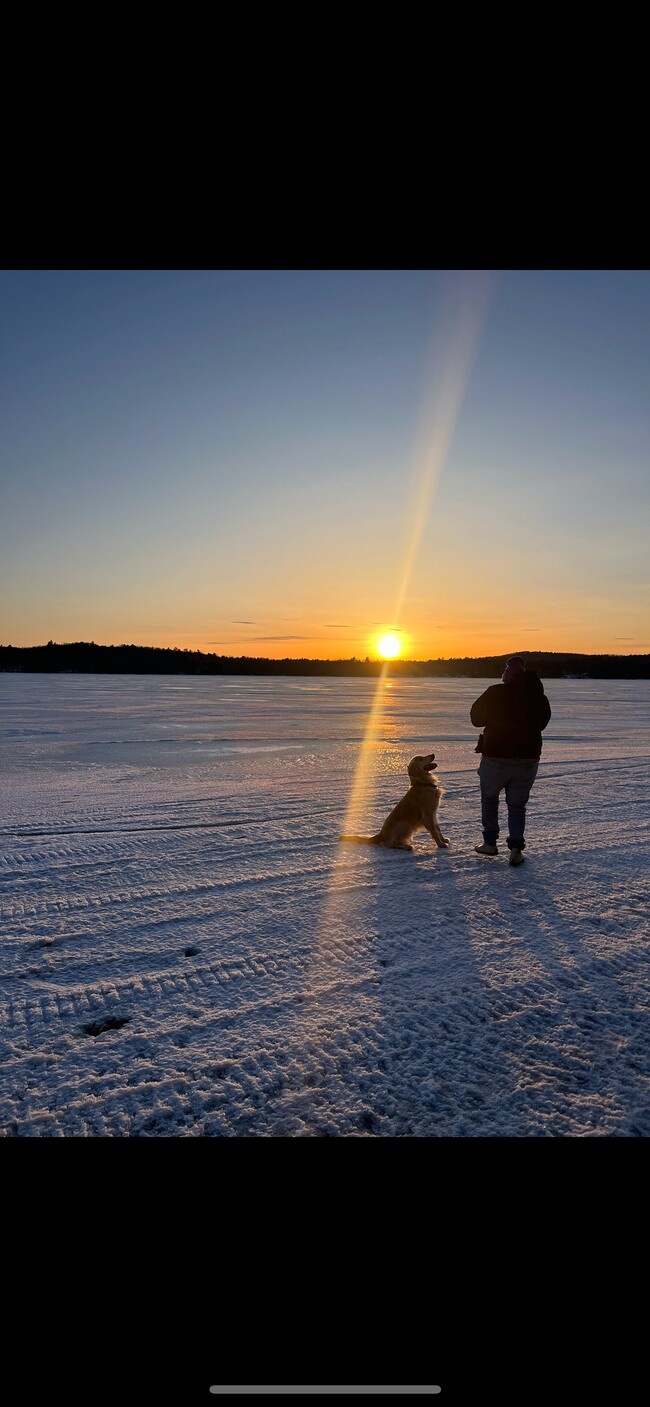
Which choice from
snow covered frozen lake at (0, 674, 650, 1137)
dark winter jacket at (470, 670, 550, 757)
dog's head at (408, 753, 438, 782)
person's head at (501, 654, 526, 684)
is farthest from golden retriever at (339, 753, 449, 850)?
person's head at (501, 654, 526, 684)

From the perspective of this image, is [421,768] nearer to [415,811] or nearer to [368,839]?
[415,811]

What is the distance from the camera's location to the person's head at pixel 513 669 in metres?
5.00

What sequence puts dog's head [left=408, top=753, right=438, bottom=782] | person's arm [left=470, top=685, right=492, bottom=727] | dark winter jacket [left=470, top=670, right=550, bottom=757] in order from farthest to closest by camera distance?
dog's head [left=408, top=753, right=438, bottom=782] → person's arm [left=470, top=685, right=492, bottom=727] → dark winter jacket [left=470, top=670, right=550, bottom=757]

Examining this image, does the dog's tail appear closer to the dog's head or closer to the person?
the dog's head

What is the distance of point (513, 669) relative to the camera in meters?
5.07

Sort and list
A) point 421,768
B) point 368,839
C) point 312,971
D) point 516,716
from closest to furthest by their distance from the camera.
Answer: point 312,971 → point 516,716 → point 421,768 → point 368,839

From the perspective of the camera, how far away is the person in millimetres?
4965

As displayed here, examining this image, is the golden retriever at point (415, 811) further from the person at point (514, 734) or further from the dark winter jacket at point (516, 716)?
the dark winter jacket at point (516, 716)

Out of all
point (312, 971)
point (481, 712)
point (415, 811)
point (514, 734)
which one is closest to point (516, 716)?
point (514, 734)

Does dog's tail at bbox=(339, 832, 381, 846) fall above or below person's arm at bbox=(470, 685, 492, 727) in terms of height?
below

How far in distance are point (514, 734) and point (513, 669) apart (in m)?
0.56

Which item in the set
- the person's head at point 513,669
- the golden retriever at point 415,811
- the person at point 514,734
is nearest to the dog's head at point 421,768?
the golden retriever at point 415,811

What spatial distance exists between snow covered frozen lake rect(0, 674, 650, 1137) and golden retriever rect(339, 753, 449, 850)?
8.2 inches
